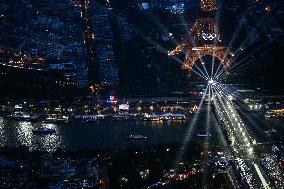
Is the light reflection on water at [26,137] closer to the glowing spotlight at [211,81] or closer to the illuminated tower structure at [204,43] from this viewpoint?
the glowing spotlight at [211,81]

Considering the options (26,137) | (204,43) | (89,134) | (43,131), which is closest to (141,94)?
(89,134)

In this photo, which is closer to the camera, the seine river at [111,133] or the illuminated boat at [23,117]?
the seine river at [111,133]

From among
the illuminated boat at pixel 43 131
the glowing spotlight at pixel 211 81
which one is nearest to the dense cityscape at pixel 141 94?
the illuminated boat at pixel 43 131

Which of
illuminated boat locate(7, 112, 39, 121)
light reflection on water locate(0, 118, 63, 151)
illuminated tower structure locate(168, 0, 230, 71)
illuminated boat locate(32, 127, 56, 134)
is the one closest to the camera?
light reflection on water locate(0, 118, 63, 151)

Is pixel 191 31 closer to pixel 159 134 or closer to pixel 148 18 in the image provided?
pixel 148 18

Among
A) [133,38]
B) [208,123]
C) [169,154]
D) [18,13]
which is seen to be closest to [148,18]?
[133,38]

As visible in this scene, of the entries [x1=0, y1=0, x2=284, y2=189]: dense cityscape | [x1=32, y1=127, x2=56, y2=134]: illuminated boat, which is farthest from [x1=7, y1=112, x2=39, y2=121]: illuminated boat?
[x1=32, y1=127, x2=56, y2=134]: illuminated boat

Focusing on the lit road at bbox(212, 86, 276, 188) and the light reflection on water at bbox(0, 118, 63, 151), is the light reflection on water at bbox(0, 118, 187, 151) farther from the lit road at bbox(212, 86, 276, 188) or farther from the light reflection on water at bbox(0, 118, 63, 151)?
the lit road at bbox(212, 86, 276, 188)

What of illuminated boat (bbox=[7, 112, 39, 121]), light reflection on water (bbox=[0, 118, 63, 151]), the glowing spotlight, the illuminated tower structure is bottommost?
light reflection on water (bbox=[0, 118, 63, 151])
